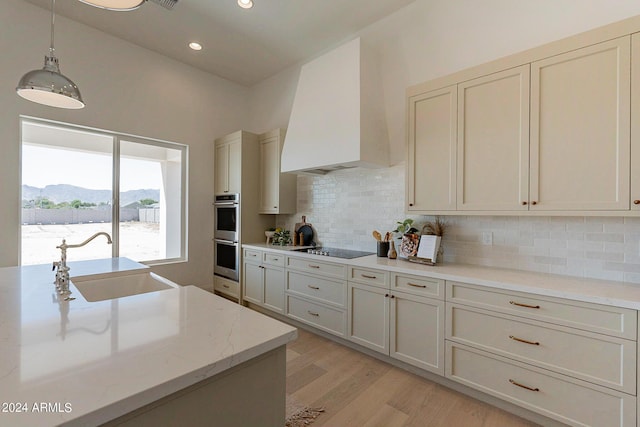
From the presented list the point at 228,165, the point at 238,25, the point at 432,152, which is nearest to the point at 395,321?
the point at 432,152

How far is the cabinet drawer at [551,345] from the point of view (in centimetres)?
150

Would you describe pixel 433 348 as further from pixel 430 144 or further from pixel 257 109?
pixel 257 109

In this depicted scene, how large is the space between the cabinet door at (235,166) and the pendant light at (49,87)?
6.89 feet

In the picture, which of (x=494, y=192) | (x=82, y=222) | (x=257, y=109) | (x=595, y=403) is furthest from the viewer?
(x=257, y=109)

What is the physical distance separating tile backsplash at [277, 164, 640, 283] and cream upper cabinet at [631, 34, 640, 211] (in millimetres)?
407

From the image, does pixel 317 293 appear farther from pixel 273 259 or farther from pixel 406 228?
pixel 406 228

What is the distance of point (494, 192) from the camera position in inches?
82.5

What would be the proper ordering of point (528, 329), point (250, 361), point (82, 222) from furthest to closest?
point (82, 222), point (528, 329), point (250, 361)

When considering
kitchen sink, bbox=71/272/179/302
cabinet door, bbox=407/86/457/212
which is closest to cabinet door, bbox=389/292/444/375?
cabinet door, bbox=407/86/457/212

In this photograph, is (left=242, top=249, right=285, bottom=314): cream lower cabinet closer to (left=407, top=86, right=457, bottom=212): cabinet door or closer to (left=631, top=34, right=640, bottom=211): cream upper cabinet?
(left=407, top=86, right=457, bottom=212): cabinet door

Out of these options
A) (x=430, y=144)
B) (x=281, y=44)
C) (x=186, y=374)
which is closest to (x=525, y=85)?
(x=430, y=144)

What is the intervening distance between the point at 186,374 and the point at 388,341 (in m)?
2.01

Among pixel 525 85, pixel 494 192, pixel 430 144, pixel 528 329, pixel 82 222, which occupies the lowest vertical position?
pixel 528 329

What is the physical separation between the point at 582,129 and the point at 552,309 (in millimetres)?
1129
